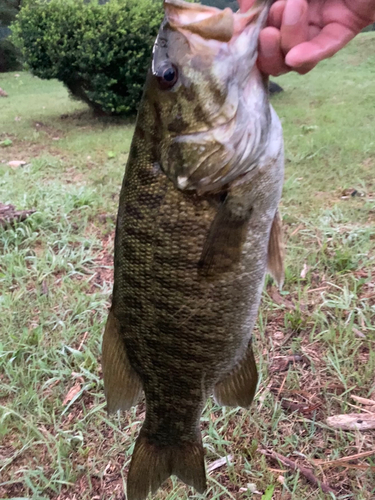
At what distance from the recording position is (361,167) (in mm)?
4086

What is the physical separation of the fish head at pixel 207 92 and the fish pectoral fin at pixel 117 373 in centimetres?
55

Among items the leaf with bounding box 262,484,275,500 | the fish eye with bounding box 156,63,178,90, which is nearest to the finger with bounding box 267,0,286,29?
the fish eye with bounding box 156,63,178,90

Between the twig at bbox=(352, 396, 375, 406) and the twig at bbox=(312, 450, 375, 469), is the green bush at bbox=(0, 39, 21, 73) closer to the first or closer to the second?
the twig at bbox=(352, 396, 375, 406)

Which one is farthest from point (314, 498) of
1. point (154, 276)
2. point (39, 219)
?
point (39, 219)

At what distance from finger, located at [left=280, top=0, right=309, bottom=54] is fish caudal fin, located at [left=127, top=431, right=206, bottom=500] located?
1283 millimetres

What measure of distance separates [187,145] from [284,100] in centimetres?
671

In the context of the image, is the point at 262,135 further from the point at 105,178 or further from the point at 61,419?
the point at 105,178

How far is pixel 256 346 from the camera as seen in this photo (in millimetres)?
2361

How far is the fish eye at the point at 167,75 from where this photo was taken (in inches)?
43.8

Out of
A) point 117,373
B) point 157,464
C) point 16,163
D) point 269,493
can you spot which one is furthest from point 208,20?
point 16,163

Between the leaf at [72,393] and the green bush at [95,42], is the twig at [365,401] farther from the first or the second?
the green bush at [95,42]

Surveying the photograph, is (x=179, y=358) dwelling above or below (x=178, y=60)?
below

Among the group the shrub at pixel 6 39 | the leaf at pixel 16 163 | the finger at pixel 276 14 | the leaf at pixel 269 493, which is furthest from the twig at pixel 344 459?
the shrub at pixel 6 39

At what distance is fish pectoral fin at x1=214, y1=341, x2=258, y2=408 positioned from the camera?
1.49 metres
